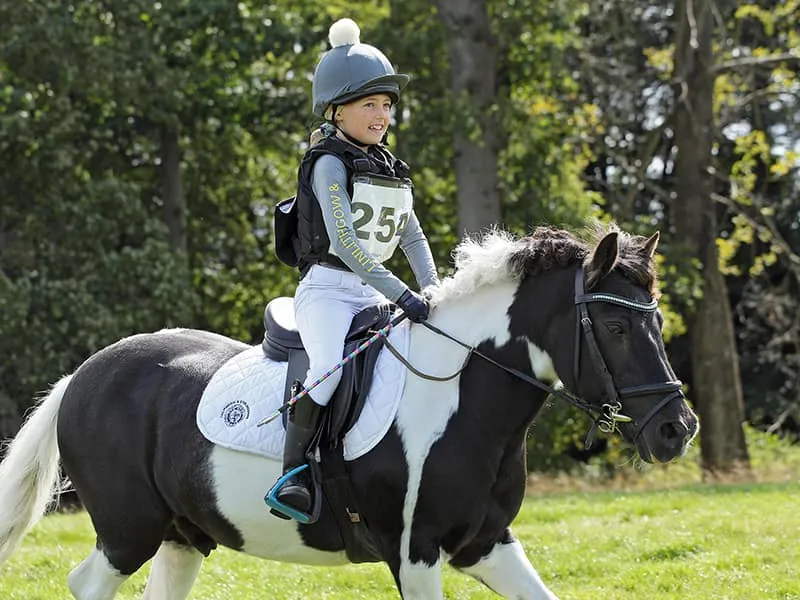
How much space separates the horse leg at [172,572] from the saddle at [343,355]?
1221 mm

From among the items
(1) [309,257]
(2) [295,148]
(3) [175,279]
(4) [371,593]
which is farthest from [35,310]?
(1) [309,257]

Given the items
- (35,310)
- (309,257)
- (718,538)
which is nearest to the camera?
(309,257)

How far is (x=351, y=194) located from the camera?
4.86 metres

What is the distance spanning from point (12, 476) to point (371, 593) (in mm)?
2445

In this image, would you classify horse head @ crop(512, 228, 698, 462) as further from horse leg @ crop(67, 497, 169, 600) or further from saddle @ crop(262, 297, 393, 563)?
horse leg @ crop(67, 497, 169, 600)

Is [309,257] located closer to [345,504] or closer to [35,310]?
[345,504]

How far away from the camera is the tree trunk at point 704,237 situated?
19.0 m

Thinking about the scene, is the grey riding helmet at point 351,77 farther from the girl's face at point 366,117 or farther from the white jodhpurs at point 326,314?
the white jodhpurs at point 326,314

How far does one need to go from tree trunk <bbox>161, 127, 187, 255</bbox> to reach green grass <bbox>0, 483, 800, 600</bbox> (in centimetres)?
932

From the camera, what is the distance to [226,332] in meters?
20.5

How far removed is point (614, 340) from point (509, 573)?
3.62 ft

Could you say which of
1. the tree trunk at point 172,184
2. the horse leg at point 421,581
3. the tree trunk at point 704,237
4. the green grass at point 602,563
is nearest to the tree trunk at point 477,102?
the tree trunk at point 704,237

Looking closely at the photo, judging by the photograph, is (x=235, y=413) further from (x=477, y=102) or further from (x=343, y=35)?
(x=477, y=102)

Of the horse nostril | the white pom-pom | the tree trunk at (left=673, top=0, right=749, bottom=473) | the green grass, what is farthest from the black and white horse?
the tree trunk at (left=673, top=0, right=749, bottom=473)
